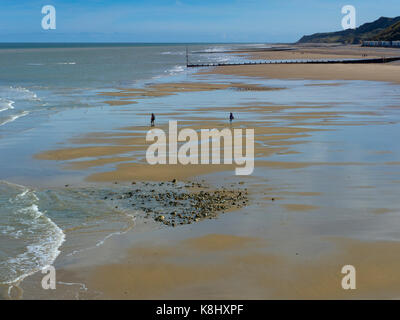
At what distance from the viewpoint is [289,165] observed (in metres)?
20.5

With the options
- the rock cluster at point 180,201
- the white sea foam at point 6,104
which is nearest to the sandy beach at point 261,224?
the rock cluster at point 180,201

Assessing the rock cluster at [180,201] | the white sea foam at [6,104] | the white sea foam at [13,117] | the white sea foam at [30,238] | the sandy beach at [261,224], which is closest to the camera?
the sandy beach at [261,224]

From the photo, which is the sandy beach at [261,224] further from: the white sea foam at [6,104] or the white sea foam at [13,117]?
the white sea foam at [6,104]

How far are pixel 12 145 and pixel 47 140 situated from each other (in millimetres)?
1863

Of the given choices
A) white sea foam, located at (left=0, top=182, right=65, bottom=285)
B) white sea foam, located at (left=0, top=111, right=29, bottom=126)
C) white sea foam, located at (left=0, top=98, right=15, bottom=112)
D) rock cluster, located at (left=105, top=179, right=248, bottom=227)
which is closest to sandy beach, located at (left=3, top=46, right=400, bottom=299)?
rock cluster, located at (left=105, top=179, right=248, bottom=227)

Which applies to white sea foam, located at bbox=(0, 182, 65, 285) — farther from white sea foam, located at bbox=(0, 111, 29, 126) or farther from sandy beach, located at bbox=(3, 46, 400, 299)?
white sea foam, located at bbox=(0, 111, 29, 126)

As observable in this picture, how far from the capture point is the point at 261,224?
14016 mm

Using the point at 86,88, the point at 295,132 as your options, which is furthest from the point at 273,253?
the point at 86,88

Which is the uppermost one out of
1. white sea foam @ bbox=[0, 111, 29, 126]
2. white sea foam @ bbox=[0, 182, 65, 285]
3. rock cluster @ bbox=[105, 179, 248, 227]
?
white sea foam @ bbox=[0, 111, 29, 126]

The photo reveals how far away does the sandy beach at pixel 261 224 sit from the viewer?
10.6m

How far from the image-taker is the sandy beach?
34.9 ft

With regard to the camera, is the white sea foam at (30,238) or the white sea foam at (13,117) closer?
the white sea foam at (30,238)

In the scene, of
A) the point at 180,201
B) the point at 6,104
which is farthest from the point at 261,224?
the point at 6,104
